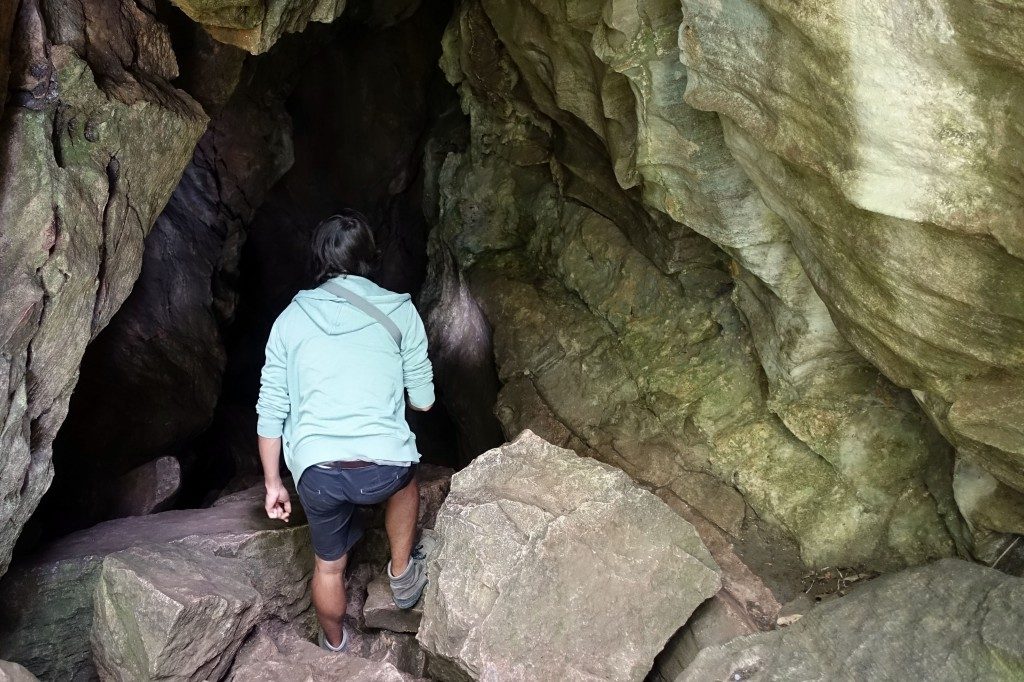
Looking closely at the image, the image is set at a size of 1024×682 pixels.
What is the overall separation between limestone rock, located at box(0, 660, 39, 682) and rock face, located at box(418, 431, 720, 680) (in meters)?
1.58

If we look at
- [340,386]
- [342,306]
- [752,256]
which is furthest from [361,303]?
[752,256]

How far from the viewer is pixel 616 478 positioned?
389 cm

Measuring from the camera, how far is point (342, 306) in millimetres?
3494

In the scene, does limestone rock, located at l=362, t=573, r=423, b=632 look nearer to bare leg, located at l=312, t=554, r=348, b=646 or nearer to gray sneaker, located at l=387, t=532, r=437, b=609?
gray sneaker, located at l=387, t=532, r=437, b=609

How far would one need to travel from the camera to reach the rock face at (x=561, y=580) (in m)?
3.37

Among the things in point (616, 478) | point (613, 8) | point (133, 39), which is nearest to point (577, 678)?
point (616, 478)

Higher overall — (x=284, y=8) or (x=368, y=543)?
(x=284, y=8)

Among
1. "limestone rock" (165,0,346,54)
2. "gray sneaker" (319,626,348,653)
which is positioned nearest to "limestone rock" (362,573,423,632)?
"gray sneaker" (319,626,348,653)

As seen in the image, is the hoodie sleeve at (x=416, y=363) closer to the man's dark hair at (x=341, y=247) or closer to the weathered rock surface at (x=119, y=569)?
the man's dark hair at (x=341, y=247)

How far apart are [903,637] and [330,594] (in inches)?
101

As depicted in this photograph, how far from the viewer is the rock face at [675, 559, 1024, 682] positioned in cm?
273

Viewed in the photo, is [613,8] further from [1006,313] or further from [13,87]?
[13,87]

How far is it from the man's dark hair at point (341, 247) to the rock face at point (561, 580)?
1.26m

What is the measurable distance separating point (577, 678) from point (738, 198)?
2.34m
